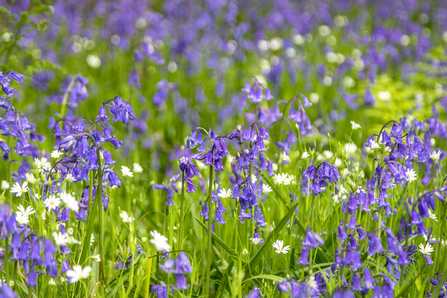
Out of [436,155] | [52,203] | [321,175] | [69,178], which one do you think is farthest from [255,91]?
[52,203]

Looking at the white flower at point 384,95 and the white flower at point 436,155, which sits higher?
the white flower at point 384,95

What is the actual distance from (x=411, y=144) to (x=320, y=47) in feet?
28.2

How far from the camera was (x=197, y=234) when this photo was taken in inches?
131

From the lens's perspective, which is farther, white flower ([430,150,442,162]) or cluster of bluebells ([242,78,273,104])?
cluster of bluebells ([242,78,273,104])

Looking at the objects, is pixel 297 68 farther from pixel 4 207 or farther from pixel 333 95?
pixel 4 207

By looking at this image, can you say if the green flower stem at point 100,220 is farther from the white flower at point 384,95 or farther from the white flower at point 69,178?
the white flower at point 384,95

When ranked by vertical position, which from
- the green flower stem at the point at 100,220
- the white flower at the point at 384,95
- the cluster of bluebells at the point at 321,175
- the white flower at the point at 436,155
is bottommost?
the green flower stem at the point at 100,220

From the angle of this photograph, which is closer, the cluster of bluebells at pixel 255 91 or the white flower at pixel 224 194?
the white flower at pixel 224 194

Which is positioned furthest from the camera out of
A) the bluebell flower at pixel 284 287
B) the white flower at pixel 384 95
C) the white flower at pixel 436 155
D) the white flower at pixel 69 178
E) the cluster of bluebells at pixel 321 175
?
the white flower at pixel 384 95

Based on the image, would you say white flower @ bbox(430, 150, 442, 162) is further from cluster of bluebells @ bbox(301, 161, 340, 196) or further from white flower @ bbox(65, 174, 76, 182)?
white flower @ bbox(65, 174, 76, 182)

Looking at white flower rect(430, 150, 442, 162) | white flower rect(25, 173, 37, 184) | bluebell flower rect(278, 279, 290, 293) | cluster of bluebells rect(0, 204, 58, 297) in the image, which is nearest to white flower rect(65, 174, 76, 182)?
white flower rect(25, 173, 37, 184)

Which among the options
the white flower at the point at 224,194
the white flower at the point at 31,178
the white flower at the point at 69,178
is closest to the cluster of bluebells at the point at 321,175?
the white flower at the point at 224,194

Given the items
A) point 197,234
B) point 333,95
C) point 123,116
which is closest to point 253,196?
point 197,234

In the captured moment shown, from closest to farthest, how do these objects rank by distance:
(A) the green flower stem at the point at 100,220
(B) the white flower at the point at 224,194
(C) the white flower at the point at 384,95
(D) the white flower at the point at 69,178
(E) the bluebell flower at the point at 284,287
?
(E) the bluebell flower at the point at 284,287 < (A) the green flower stem at the point at 100,220 < (D) the white flower at the point at 69,178 < (B) the white flower at the point at 224,194 < (C) the white flower at the point at 384,95
